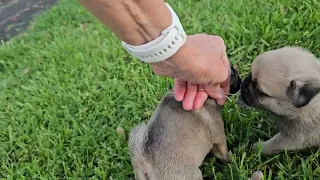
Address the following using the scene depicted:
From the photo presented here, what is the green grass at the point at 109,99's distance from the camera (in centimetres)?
370

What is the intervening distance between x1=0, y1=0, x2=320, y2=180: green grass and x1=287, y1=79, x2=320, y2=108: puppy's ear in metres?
0.47

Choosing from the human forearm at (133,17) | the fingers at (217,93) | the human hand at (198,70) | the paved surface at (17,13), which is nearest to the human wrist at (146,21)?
the human forearm at (133,17)

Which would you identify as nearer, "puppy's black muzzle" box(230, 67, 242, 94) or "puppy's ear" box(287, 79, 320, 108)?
"puppy's ear" box(287, 79, 320, 108)

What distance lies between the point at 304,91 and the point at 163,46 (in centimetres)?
93

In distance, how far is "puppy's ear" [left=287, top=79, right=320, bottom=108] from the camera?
302 centimetres

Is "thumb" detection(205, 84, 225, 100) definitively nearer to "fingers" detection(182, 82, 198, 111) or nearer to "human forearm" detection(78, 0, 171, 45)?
"fingers" detection(182, 82, 198, 111)

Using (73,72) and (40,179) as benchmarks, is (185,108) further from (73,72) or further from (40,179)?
(73,72)

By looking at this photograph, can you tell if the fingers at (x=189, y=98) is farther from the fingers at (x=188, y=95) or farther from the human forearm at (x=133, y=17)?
the human forearm at (x=133, y=17)

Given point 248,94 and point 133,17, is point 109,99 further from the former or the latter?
point 133,17

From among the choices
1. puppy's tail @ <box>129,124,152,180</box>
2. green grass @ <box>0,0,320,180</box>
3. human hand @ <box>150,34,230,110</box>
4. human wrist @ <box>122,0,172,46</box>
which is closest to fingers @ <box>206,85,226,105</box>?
human hand @ <box>150,34,230,110</box>

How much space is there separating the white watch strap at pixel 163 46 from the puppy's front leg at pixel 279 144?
43.0 inches

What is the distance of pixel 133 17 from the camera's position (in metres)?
2.63

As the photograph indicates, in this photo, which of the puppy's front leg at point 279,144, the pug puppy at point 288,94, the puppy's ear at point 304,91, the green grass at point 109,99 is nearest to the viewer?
the puppy's ear at point 304,91

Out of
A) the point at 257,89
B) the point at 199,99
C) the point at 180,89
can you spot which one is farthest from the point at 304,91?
the point at 180,89
